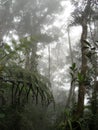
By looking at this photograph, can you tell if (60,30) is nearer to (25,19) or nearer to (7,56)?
(25,19)

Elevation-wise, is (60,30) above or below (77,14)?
above

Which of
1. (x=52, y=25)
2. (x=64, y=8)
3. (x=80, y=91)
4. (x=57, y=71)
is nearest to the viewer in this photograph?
(x=80, y=91)

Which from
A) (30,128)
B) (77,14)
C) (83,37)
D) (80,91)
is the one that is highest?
(77,14)

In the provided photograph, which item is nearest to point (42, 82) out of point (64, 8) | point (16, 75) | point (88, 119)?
point (16, 75)

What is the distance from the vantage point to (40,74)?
5477mm

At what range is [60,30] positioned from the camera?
22.4m

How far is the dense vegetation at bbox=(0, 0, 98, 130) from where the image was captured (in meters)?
4.91

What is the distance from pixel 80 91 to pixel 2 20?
13.4m

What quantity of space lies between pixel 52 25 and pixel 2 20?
597 cm

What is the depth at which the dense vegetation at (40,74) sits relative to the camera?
4914 mm

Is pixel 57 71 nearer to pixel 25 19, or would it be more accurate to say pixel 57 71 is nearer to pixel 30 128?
pixel 25 19

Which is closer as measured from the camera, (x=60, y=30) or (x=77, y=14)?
(x=77, y=14)

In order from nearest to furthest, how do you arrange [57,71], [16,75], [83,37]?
[16,75], [83,37], [57,71]

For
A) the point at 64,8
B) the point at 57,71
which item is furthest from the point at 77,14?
the point at 57,71
